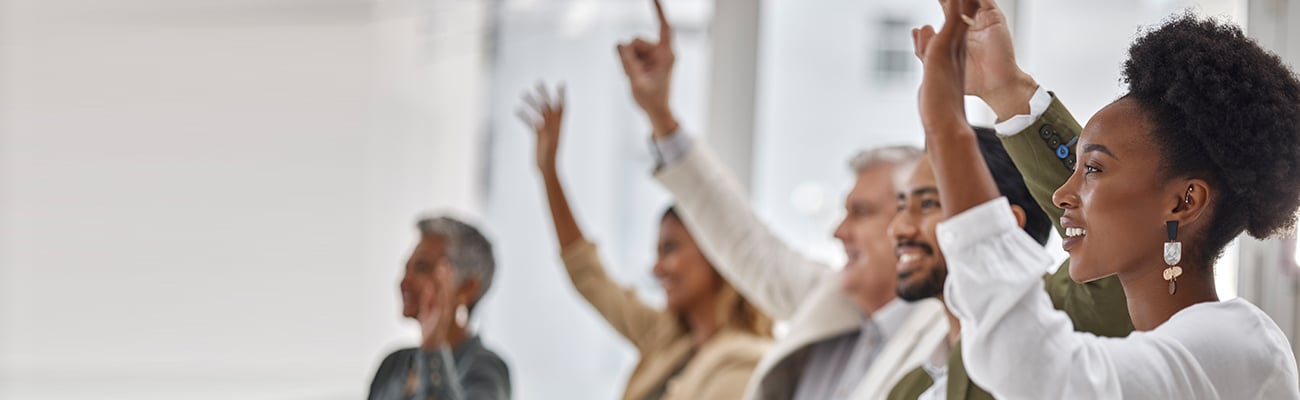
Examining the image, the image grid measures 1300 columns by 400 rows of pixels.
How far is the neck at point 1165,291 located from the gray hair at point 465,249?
5.52 feet

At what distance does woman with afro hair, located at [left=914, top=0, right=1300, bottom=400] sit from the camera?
113cm

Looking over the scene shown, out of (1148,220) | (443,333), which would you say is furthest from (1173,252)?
(443,333)

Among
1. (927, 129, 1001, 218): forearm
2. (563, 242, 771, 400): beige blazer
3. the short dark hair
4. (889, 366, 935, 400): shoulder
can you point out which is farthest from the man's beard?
(563, 242, 771, 400): beige blazer

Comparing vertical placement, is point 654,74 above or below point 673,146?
above

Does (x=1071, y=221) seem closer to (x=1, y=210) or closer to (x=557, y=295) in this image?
(x=557, y=295)

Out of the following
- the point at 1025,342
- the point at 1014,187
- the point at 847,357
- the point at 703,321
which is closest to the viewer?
the point at 1025,342

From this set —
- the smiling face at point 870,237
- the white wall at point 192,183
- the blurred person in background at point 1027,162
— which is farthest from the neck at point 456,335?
the white wall at point 192,183

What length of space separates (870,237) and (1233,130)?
1.05 metres

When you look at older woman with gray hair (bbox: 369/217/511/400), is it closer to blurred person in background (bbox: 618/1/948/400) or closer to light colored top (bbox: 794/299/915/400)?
blurred person in background (bbox: 618/1/948/400)

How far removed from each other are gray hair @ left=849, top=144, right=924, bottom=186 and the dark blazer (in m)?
0.84

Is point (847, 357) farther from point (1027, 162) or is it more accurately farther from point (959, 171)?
point (959, 171)

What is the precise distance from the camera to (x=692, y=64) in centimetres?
433

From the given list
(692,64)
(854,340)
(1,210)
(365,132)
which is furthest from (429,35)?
(854,340)

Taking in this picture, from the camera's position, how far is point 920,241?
68.4 inches
